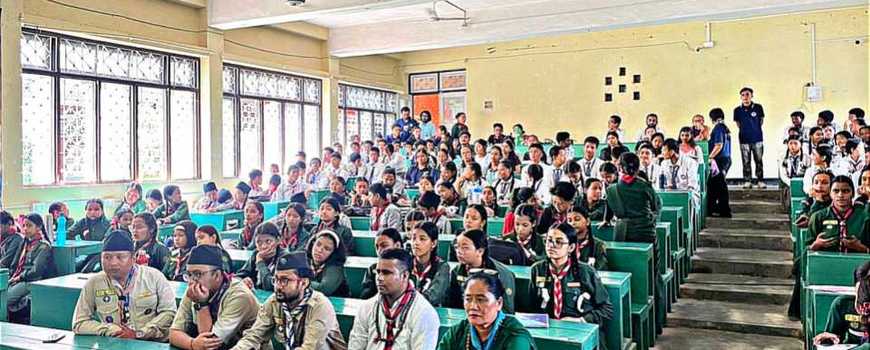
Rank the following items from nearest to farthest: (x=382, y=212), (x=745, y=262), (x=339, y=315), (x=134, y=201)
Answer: (x=339, y=315)
(x=382, y=212)
(x=745, y=262)
(x=134, y=201)

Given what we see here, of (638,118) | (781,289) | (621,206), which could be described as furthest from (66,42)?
(638,118)

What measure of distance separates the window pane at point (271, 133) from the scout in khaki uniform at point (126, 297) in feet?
26.1

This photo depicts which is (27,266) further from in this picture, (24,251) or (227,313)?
(227,313)

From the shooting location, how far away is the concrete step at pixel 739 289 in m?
5.65

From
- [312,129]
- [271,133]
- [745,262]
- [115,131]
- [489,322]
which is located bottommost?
[745,262]

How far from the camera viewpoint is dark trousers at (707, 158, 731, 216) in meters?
7.83

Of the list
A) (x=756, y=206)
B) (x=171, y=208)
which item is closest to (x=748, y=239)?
(x=756, y=206)

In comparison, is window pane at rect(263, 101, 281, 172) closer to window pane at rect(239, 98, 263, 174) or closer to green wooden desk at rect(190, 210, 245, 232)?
window pane at rect(239, 98, 263, 174)

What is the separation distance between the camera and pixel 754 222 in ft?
24.4

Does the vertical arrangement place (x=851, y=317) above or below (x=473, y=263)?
below

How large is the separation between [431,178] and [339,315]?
4236mm

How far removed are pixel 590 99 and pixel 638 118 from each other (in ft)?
3.28

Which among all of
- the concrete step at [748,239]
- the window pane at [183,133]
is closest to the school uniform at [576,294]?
the concrete step at [748,239]

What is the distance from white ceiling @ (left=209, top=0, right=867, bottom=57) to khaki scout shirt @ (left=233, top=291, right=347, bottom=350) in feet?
18.7
